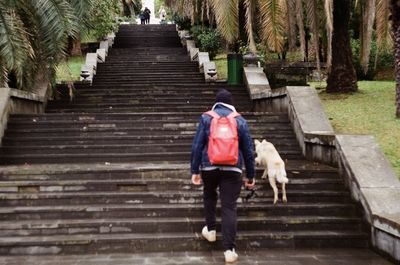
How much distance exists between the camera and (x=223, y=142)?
5.68 meters

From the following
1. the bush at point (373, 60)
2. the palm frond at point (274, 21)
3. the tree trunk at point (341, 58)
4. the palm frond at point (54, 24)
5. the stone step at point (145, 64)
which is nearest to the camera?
the palm frond at point (274, 21)

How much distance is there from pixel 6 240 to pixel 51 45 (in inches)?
194

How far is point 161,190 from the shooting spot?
7703mm

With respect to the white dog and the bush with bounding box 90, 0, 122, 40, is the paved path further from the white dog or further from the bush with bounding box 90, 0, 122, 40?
the bush with bounding box 90, 0, 122, 40

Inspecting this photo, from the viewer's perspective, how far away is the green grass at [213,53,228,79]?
17.9 metres

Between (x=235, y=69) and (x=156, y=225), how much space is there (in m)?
9.54

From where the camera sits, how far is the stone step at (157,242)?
6387 mm

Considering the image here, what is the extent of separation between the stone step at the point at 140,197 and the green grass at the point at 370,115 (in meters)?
1.28

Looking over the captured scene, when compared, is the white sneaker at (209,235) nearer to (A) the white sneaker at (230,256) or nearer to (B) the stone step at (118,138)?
(A) the white sneaker at (230,256)

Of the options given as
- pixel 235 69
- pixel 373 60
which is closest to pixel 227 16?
pixel 235 69

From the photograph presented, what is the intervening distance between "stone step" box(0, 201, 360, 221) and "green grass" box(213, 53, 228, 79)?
10666mm

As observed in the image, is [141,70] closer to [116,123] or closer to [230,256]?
[116,123]

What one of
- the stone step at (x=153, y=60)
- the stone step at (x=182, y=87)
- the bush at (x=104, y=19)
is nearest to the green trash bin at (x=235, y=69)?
the stone step at (x=182, y=87)

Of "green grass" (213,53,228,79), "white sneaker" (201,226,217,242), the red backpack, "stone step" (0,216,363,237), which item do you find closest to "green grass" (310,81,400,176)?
"stone step" (0,216,363,237)
